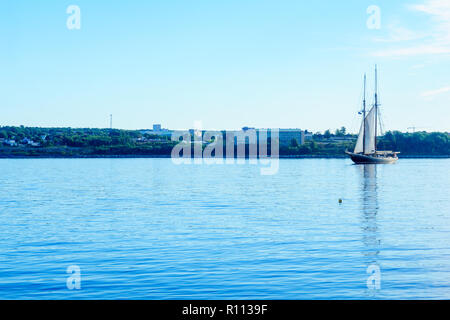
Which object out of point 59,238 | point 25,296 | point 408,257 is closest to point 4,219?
point 59,238
